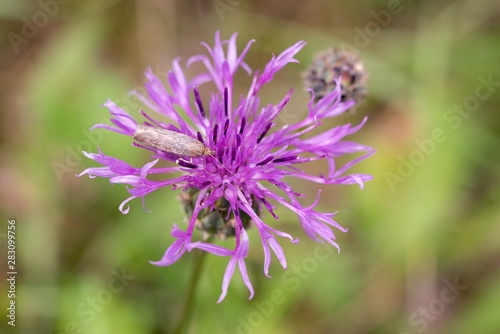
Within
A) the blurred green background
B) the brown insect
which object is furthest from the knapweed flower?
the blurred green background

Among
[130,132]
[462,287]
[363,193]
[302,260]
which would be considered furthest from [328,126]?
[130,132]

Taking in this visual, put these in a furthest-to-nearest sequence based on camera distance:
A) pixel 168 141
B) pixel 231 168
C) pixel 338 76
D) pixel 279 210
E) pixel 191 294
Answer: pixel 279 210
pixel 338 76
pixel 191 294
pixel 231 168
pixel 168 141

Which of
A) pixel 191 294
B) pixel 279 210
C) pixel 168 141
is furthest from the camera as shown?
pixel 279 210

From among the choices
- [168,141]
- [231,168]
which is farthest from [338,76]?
[168,141]

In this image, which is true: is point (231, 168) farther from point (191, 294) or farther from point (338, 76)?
point (338, 76)

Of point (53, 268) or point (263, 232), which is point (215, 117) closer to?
point (263, 232)

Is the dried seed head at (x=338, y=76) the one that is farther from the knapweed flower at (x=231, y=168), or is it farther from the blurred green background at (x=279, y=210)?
the blurred green background at (x=279, y=210)
